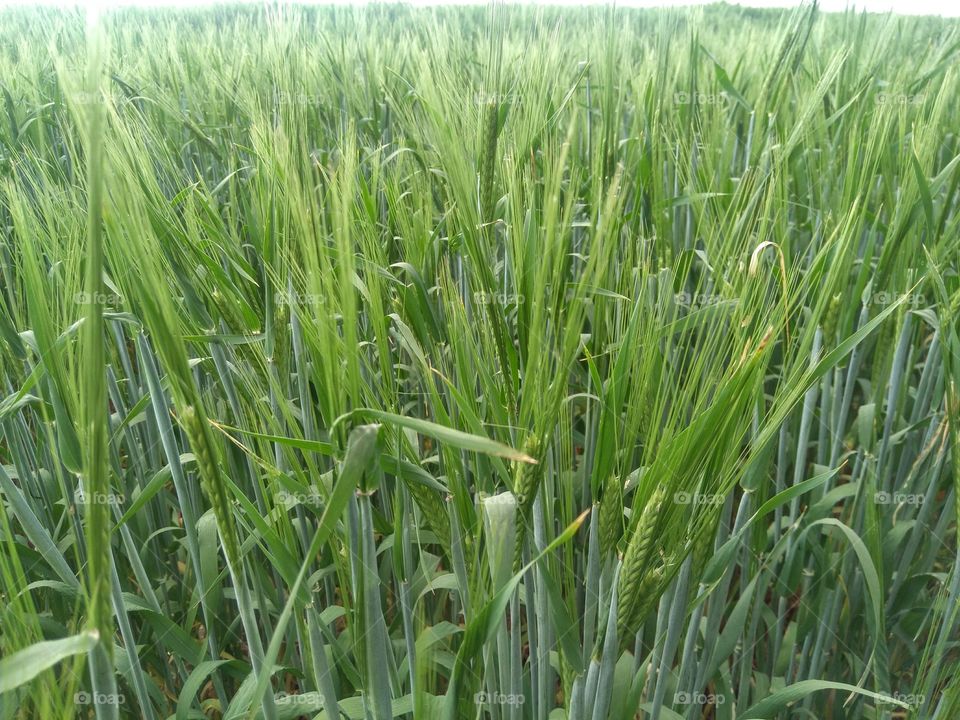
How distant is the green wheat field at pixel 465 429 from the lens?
583 millimetres

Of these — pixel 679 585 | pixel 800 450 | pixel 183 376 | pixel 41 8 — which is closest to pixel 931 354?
pixel 800 450

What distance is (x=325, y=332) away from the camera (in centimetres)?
61

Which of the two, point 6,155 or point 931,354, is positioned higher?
point 6,155

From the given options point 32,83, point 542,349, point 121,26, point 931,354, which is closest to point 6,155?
point 32,83

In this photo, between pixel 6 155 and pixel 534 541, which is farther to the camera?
pixel 6 155

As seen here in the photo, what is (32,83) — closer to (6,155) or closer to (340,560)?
(6,155)

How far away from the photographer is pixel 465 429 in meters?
0.79

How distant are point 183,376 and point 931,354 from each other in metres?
1.32

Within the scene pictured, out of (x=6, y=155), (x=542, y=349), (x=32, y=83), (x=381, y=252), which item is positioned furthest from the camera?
(x=32, y=83)

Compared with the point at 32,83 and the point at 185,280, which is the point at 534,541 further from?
the point at 32,83

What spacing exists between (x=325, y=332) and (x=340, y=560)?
0.24 metres

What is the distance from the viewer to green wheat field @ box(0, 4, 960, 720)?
58 centimetres

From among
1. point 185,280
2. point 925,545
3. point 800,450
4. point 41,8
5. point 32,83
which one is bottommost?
point 925,545

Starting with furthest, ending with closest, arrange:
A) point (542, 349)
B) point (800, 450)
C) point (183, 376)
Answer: point (800, 450) → point (542, 349) → point (183, 376)
